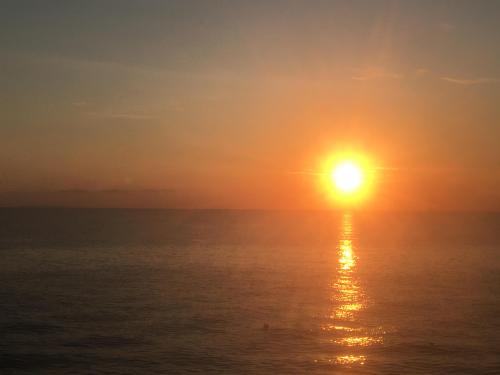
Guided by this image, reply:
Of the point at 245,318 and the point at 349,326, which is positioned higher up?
the point at 245,318

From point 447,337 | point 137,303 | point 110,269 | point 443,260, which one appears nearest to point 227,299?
point 137,303

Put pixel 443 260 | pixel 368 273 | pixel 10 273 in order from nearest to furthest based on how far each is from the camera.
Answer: pixel 10 273
pixel 368 273
pixel 443 260

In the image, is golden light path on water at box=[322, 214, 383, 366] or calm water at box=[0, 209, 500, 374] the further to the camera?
golden light path on water at box=[322, 214, 383, 366]

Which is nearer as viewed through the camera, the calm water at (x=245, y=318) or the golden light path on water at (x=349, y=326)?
the calm water at (x=245, y=318)

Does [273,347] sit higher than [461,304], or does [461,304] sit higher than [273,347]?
[461,304]

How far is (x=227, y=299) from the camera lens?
62406 mm

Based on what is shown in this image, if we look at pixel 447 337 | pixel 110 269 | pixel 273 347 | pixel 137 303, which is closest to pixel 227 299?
pixel 137 303

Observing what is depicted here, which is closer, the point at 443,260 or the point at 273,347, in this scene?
the point at 273,347

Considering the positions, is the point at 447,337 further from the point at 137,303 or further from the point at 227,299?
the point at 137,303

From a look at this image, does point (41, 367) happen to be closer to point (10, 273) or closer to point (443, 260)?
point (10, 273)

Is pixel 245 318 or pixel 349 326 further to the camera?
pixel 245 318

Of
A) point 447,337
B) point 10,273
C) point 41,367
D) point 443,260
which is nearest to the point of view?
point 41,367

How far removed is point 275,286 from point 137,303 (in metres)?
21.1

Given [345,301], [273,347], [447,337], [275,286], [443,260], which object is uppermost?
[443,260]
